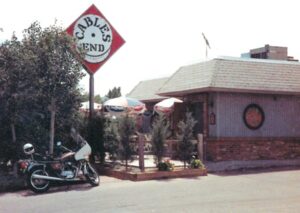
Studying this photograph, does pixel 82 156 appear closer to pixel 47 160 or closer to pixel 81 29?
pixel 47 160

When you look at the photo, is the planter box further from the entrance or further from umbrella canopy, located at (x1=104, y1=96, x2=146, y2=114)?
umbrella canopy, located at (x1=104, y1=96, x2=146, y2=114)

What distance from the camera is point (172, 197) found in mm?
10633

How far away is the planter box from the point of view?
13531 mm

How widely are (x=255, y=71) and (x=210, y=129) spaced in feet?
10.8

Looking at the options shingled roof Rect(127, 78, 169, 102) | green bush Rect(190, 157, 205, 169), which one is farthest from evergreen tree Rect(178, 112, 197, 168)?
shingled roof Rect(127, 78, 169, 102)

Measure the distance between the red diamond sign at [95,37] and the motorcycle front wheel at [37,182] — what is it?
6196mm

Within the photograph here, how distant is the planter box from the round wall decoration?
546 centimetres

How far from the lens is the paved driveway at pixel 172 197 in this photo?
373 inches

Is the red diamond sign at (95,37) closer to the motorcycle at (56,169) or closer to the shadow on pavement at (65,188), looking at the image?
the motorcycle at (56,169)

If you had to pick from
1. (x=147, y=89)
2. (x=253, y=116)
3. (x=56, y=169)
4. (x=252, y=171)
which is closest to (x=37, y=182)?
(x=56, y=169)

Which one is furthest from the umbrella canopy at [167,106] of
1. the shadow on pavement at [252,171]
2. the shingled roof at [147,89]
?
the shingled roof at [147,89]

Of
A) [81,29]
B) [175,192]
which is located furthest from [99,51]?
[175,192]

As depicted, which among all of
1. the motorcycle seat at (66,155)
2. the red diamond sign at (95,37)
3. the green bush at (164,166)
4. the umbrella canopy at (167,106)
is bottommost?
the green bush at (164,166)

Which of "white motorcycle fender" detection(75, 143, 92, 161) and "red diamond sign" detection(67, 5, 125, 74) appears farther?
"red diamond sign" detection(67, 5, 125, 74)
